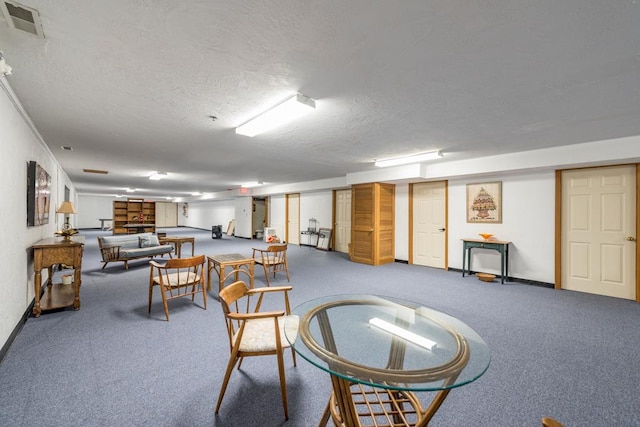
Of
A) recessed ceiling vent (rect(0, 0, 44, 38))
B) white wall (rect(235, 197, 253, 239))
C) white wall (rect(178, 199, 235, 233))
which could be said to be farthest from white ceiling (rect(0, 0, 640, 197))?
white wall (rect(178, 199, 235, 233))

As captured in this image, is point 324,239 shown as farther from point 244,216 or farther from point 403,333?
point 403,333

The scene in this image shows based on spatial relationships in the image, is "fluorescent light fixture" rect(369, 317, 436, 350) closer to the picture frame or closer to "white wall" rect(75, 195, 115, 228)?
the picture frame

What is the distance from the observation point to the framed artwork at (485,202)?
4.98 metres

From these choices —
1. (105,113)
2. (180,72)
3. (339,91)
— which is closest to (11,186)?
(105,113)

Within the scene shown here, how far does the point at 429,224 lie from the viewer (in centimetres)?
599

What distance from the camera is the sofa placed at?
5277 mm

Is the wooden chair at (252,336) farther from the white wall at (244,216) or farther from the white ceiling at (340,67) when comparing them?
the white wall at (244,216)

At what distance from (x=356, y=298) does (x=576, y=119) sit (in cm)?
311

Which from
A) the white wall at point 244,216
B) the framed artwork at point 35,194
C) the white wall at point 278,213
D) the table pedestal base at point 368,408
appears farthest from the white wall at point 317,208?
the table pedestal base at point 368,408

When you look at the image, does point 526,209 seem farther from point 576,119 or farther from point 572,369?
point 572,369

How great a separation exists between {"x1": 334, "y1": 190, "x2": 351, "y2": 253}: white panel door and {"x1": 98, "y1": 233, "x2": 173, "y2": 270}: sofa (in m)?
4.81

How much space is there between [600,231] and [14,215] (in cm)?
747

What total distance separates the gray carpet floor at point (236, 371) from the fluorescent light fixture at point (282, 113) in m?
2.26

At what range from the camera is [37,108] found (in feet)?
8.57
